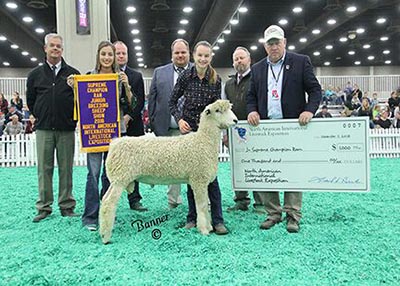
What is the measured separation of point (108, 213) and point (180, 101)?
5.03ft

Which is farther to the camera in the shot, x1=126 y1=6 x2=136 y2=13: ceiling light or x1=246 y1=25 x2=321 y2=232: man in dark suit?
x1=126 y1=6 x2=136 y2=13: ceiling light

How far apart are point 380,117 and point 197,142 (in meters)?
12.8

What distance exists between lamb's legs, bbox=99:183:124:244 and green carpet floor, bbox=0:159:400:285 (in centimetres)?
11

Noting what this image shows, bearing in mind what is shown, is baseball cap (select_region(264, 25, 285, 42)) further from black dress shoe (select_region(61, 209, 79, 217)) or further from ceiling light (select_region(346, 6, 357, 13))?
ceiling light (select_region(346, 6, 357, 13))

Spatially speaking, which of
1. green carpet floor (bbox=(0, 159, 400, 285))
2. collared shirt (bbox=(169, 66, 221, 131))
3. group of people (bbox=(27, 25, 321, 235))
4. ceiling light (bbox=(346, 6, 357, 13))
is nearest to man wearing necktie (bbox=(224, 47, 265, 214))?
group of people (bbox=(27, 25, 321, 235))

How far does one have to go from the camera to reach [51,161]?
510 centimetres

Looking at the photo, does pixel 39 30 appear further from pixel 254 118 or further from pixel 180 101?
pixel 254 118

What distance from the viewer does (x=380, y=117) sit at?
→ 14.9m

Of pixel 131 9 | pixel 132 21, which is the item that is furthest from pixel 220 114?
pixel 132 21

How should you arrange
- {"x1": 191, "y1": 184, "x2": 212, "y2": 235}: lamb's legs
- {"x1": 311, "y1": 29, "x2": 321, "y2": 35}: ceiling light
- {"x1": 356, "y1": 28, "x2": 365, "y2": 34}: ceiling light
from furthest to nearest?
1. {"x1": 356, "y1": 28, "x2": 365, "y2": 34}: ceiling light
2. {"x1": 311, "y1": 29, "x2": 321, "y2": 35}: ceiling light
3. {"x1": 191, "y1": 184, "x2": 212, "y2": 235}: lamb's legs

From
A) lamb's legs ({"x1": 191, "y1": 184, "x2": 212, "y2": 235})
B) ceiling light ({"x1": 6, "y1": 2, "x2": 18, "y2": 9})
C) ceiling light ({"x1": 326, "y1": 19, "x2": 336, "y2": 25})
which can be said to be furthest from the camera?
ceiling light ({"x1": 326, "y1": 19, "x2": 336, "y2": 25})

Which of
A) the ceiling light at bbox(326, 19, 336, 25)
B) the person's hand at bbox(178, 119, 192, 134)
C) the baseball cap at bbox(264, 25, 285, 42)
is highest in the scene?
the ceiling light at bbox(326, 19, 336, 25)

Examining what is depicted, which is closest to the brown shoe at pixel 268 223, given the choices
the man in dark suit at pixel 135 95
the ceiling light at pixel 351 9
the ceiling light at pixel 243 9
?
the man in dark suit at pixel 135 95

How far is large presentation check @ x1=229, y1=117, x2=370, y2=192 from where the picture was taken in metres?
4.23
